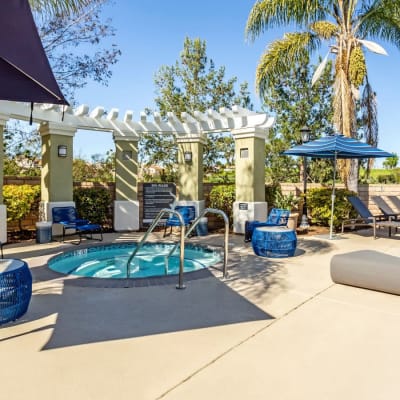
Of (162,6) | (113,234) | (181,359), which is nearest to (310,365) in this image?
(181,359)

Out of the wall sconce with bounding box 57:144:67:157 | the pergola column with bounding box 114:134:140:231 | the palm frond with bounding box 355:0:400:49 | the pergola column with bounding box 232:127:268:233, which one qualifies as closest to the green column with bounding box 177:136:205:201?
the pergola column with bounding box 232:127:268:233

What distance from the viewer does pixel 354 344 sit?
3359 millimetres

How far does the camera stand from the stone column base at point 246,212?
10.6 meters

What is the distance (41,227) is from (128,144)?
157 inches

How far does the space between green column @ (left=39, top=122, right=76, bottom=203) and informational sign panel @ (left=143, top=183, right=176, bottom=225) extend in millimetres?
2479

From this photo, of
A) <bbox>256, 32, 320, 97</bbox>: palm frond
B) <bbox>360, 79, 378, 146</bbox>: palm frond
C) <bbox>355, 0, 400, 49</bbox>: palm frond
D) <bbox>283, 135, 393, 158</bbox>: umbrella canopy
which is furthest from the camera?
<bbox>360, 79, 378, 146</bbox>: palm frond

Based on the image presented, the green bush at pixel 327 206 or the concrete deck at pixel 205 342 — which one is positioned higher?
the green bush at pixel 327 206

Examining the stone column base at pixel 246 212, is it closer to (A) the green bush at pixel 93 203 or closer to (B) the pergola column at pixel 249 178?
(B) the pergola column at pixel 249 178

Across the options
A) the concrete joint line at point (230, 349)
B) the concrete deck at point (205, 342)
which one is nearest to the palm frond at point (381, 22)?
the concrete deck at point (205, 342)

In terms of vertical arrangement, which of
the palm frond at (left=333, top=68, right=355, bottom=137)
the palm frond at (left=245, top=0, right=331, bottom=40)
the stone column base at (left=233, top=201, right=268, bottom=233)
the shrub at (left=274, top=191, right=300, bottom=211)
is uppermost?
the palm frond at (left=245, top=0, right=331, bottom=40)

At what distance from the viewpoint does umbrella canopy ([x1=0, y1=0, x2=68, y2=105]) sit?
11.1ft

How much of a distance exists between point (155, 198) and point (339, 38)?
28.0ft

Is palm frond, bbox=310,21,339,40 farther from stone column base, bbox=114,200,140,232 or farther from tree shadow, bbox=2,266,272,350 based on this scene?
tree shadow, bbox=2,266,272,350

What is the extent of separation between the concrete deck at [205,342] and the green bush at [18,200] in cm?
466
